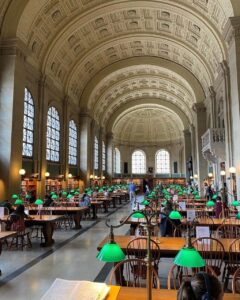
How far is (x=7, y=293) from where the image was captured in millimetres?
4852

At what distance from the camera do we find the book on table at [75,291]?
234cm

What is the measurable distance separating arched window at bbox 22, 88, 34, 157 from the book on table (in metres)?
14.5

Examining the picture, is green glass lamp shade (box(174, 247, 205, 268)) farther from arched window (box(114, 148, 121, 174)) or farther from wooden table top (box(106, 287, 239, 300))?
arched window (box(114, 148, 121, 174))

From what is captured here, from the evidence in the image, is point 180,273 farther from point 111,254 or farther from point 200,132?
point 200,132

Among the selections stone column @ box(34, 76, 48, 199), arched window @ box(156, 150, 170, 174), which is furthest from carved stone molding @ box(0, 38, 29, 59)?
arched window @ box(156, 150, 170, 174)

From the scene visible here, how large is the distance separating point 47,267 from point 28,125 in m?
11.9

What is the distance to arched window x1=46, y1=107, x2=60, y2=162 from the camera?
65.3ft

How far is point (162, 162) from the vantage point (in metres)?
47.2

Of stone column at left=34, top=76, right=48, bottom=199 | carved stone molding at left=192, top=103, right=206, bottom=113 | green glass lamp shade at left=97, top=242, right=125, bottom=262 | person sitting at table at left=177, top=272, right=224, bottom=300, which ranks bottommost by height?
person sitting at table at left=177, top=272, right=224, bottom=300

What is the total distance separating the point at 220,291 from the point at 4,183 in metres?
12.9

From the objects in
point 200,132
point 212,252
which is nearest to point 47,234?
point 212,252

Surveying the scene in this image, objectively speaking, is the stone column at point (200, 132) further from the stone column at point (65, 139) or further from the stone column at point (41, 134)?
the stone column at point (41, 134)

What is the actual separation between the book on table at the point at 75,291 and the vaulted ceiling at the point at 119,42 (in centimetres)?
1331

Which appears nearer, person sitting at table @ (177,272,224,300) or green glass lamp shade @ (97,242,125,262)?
person sitting at table @ (177,272,224,300)
